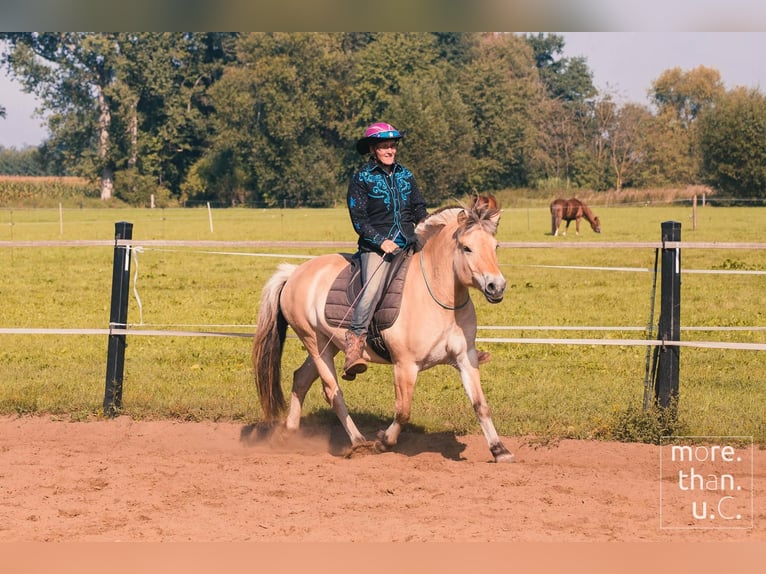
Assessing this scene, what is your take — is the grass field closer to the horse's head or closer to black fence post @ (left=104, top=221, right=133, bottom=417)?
black fence post @ (left=104, top=221, right=133, bottom=417)

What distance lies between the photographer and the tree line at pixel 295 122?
67.9 metres

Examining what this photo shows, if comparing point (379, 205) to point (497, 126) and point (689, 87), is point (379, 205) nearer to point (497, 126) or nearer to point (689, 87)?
point (497, 126)

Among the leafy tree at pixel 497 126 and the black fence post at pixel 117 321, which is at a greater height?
the leafy tree at pixel 497 126

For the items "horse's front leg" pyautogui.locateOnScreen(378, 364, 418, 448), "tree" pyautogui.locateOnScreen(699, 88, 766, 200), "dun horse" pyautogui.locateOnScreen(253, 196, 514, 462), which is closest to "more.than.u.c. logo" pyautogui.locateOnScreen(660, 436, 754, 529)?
"dun horse" pyautogui.locateOnScreen(253, 196, 514, 462)

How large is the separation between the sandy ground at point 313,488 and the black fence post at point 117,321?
0.29 metres

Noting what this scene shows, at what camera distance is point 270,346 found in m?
8.14

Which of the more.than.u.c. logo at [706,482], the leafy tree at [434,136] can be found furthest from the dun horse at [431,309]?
the leafy tree at [434,136]

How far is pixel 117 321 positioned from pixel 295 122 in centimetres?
6287

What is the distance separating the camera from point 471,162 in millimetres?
70562

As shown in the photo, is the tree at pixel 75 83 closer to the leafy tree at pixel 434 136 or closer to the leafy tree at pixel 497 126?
the leafy tree at pixel 434 136

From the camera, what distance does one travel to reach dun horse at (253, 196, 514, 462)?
6746 mm

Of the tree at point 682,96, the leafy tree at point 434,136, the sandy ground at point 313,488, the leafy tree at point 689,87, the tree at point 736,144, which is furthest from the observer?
the leafy tree at point 689,87

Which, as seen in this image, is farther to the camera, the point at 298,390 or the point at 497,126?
the point at 497,126

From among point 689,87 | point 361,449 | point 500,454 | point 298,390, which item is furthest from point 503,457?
point 689,87
